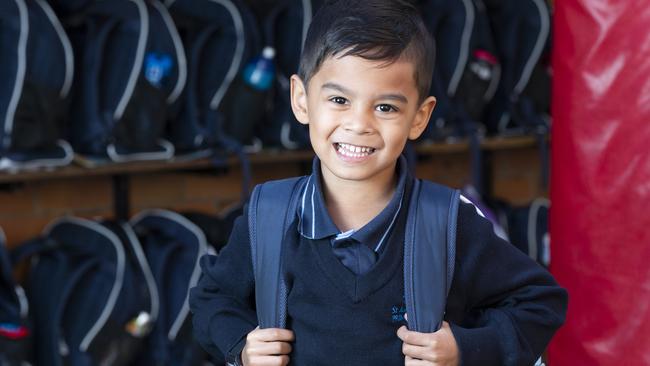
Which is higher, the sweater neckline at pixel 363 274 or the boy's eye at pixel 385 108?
the boy's eye at pixel 385 108

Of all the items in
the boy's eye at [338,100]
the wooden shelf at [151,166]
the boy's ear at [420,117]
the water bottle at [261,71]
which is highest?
the boy's eye at [338,100]

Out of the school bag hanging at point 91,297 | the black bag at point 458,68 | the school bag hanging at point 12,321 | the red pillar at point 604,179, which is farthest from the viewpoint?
the black bag at point 458,68

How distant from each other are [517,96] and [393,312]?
1.87 m

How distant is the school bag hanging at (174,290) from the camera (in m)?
2.39

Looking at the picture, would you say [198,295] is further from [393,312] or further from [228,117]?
[228,117]

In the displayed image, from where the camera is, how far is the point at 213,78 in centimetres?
255

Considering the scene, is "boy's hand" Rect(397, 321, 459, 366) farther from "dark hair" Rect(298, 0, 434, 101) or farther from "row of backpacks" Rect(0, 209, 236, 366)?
"row of backpacks" Rect(0, 209, 236, 366)

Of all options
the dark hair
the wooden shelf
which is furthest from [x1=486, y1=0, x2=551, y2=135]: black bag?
the dark hair

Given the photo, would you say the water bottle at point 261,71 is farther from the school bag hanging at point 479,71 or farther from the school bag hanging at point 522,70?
the school bag hanging at point 522,70

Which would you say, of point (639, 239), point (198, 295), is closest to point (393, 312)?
point (198, 295)

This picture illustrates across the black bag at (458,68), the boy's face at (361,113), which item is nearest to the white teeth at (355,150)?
the boy's face at (361,113)

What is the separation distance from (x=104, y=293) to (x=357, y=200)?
3.75 ft

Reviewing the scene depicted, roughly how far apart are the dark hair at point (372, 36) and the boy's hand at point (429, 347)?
1.12 ft

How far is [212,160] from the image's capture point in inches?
98.6
